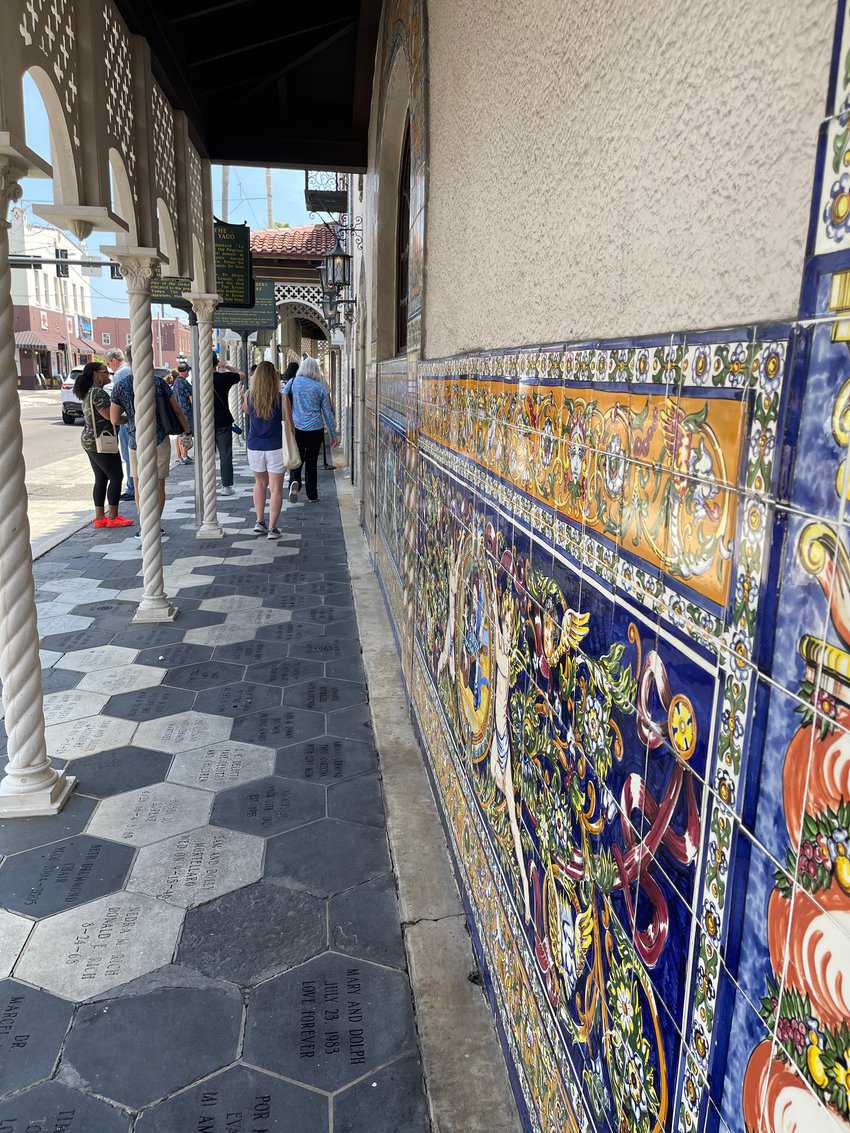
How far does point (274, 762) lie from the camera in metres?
3.43

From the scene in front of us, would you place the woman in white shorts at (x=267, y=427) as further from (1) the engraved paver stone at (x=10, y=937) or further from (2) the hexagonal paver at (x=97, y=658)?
(1) the engraved paver stone at (x=10, y=937)

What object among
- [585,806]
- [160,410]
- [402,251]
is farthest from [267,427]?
[585,806]

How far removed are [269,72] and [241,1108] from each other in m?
7.61

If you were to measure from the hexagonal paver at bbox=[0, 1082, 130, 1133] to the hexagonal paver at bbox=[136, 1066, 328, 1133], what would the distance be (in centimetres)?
8

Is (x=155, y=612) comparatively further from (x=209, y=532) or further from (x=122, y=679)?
(x=209, y=532)

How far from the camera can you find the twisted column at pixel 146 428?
15.8ft

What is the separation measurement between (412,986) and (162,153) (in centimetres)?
545

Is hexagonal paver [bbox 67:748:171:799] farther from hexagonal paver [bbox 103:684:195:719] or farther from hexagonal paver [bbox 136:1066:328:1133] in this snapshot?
hexagonal paver [bbox 136:1066:328:1133]

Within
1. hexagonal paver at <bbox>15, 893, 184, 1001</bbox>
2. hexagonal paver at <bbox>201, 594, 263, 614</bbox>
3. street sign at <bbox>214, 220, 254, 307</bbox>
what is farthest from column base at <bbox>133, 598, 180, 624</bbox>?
street sign at <bbox>214, 220, 254, 307</bbox>

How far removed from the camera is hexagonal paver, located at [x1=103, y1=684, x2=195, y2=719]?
3863 mm

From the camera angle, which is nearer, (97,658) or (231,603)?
(97,658)

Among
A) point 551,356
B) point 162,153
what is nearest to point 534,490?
point 551,356

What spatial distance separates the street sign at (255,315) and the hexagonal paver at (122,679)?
8.05 meters

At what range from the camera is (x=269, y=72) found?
6938 millimetres
